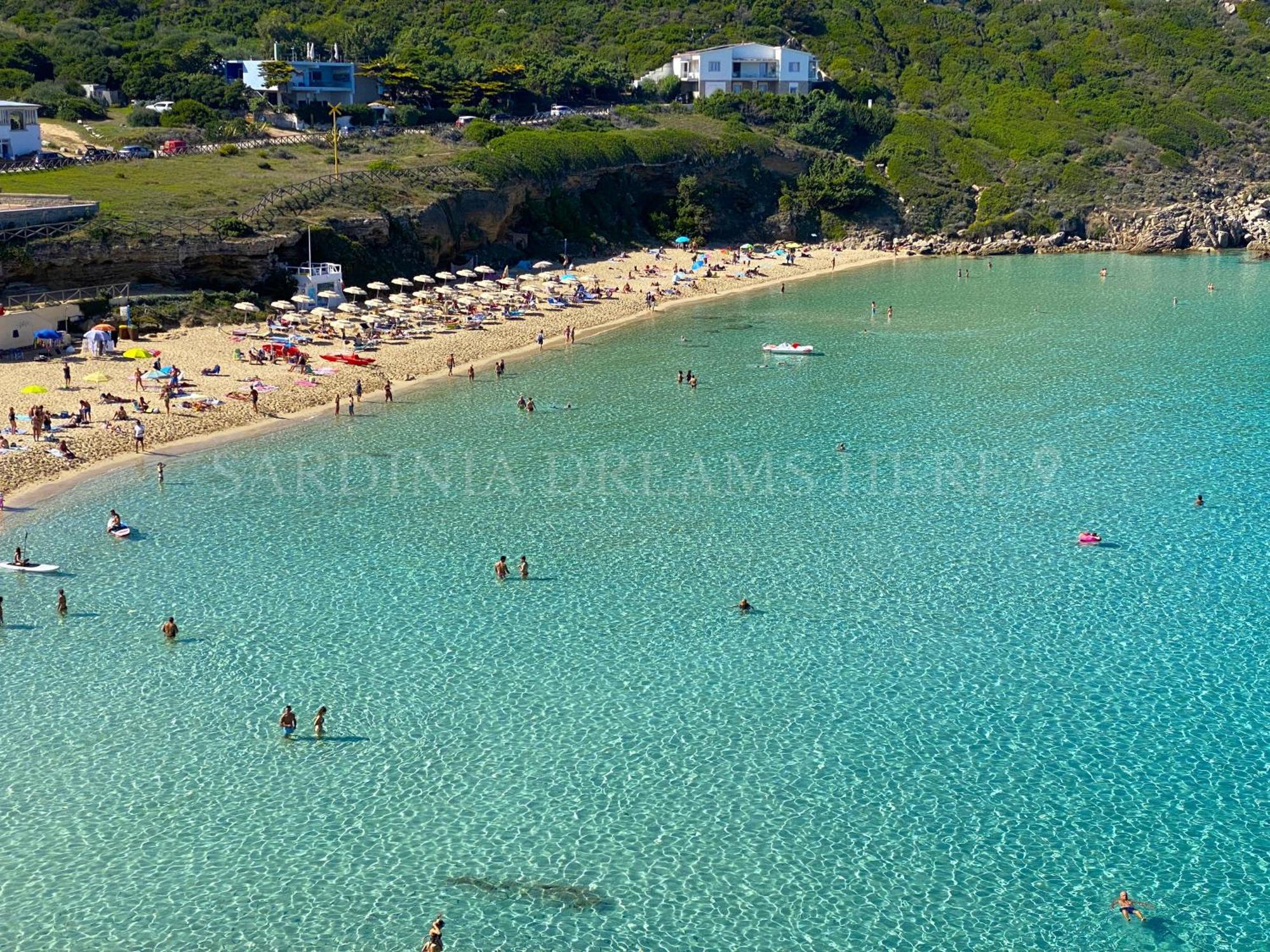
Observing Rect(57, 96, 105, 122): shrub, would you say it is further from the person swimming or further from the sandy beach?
the person swimming

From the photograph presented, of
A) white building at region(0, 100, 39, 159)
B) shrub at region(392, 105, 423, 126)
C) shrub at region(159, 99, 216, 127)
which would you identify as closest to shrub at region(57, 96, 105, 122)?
shrub at region(159, 99, 216, 127)

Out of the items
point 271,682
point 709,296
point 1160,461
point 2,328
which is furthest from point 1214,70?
point 271,682

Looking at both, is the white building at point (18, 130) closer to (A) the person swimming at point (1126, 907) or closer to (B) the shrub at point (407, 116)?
(B) the shrub at point (407, 116)

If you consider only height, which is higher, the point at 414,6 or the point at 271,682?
the point at 414,6

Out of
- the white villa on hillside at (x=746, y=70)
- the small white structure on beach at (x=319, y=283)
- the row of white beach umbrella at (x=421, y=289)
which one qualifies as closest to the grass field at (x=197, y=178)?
the small white structure on beach at (x=319, y=283)

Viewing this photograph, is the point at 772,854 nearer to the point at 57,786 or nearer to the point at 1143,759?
the point at 1143,759

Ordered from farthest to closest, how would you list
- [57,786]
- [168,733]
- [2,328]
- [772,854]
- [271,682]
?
1. [2,328]
2. [271,682]
3. [168,733]
4. [57,786]
5. [772,854]

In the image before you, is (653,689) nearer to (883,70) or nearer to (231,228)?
(231,228)
